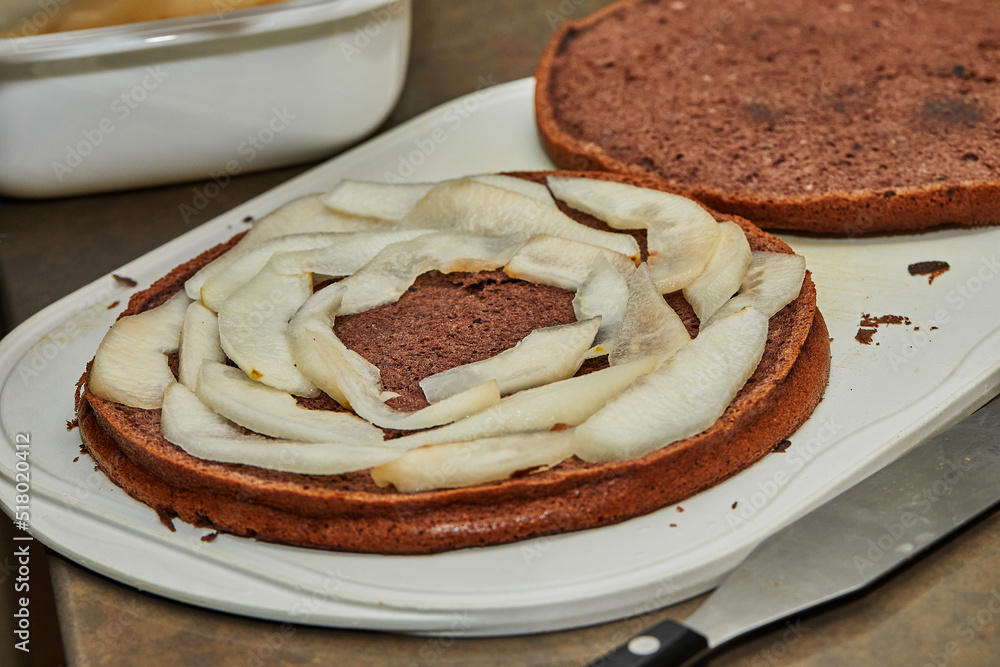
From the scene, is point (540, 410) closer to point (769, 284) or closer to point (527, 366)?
point (527, 366)

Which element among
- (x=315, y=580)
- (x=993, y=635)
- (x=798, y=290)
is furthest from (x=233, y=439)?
(x=993, y=635)

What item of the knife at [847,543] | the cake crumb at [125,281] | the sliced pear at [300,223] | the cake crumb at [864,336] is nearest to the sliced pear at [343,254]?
the sliced pear at [300,223]

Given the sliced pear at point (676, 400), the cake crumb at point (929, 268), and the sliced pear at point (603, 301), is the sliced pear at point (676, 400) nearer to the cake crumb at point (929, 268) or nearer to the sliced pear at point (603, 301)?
the sliced pear at point (603, 301)

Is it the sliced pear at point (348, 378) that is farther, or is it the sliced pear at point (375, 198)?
the sliced pear at point (375, 198)

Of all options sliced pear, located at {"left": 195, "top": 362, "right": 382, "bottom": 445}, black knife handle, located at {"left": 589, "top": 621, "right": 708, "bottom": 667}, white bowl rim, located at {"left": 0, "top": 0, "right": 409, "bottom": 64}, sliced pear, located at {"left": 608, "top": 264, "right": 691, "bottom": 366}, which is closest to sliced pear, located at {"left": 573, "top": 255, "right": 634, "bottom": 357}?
sliced pear, located at {"left": 608, "top": 264, "right": 691, "bottom": 366}

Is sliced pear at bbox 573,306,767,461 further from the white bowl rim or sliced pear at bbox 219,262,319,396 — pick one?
the white bowl rim
